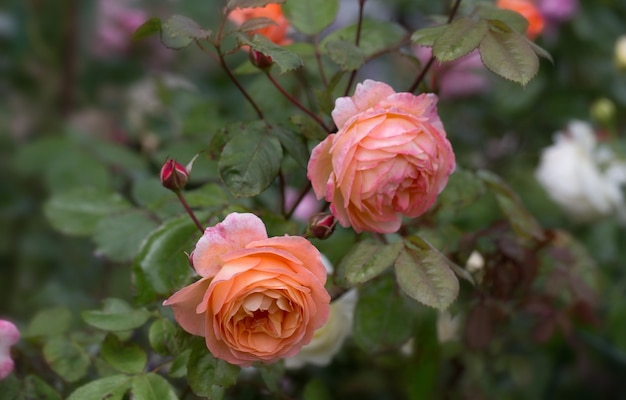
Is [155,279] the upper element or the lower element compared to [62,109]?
upper

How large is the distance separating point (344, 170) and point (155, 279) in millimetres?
204

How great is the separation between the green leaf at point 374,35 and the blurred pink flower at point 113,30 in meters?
0.95

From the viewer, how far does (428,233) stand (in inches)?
31.7

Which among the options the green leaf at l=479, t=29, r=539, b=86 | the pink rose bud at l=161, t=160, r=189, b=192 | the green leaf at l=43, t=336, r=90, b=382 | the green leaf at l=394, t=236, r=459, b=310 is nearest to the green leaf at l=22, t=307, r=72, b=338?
the green leaf at l=43, t=336, r=90, b=382

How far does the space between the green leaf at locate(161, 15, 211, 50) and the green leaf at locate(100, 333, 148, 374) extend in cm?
25

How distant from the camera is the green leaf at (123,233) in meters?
0.83

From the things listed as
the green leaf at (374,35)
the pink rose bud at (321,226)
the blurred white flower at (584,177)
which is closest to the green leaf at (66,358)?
the pink rose bud at (321,226)

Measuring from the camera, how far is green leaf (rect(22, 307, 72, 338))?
2.68 ft

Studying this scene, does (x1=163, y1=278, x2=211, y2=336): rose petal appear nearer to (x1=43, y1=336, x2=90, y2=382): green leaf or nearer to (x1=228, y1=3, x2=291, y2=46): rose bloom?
(x1=43, y1=336, x2=90, y2=382): green leaf

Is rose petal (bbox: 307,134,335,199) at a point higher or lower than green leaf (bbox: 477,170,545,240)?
higher

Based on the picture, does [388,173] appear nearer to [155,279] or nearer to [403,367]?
[155,279]

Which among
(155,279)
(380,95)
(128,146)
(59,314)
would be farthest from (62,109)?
(380,95)

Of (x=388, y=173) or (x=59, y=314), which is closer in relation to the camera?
(x=388, y=173)

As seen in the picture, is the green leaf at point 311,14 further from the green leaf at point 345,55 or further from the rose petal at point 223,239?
the rose petal at point 223,239
